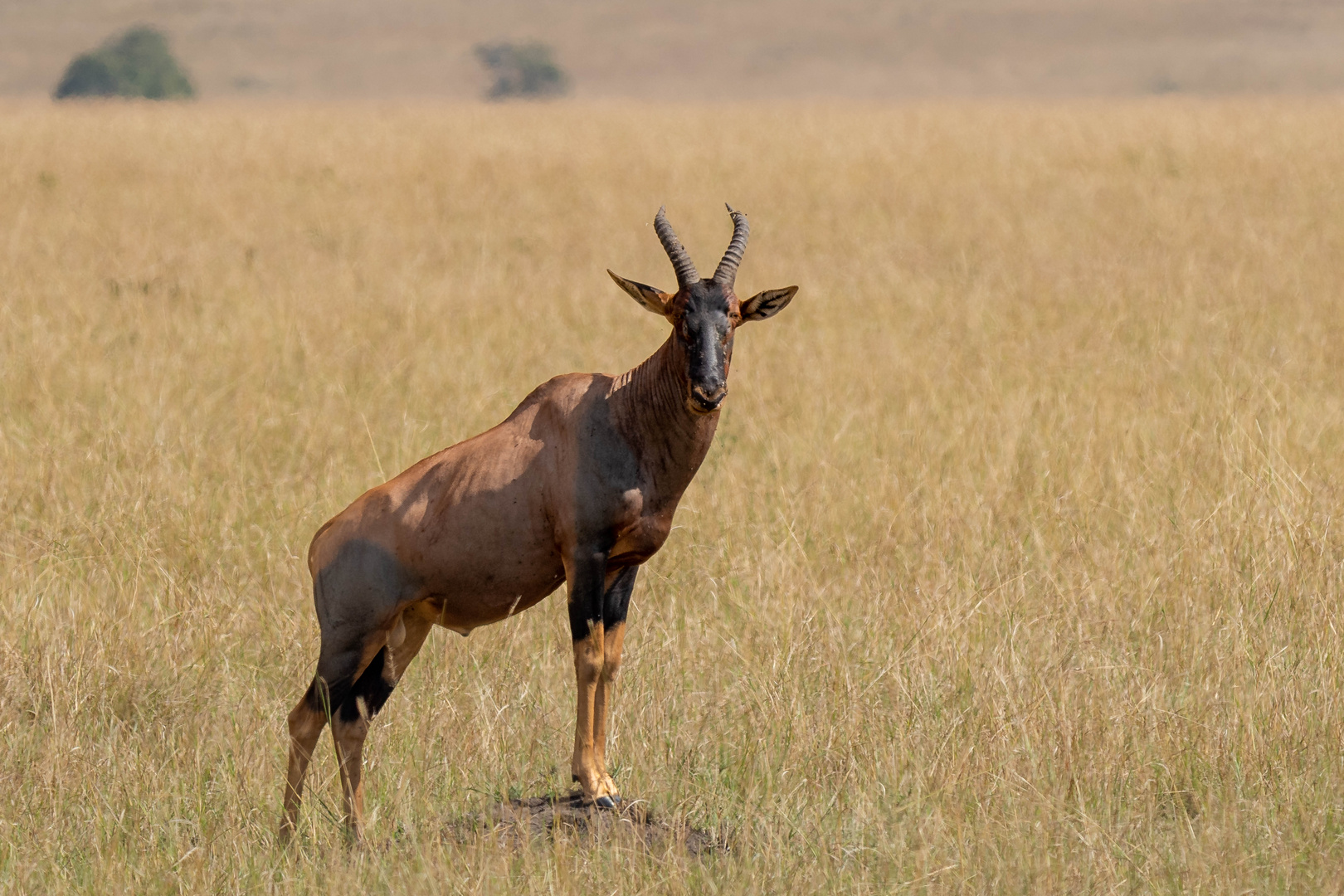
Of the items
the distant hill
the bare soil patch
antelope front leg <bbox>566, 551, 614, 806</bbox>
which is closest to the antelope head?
antelope front leg <bbox>566, 551, 614, 806</bbox>

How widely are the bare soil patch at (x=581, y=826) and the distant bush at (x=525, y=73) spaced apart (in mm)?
79562

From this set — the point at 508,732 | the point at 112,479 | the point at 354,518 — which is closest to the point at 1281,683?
the point at 508,732

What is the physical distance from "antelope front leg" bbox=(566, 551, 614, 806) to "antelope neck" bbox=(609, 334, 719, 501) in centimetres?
28

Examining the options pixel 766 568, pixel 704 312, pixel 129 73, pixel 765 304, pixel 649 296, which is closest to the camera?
pixel 704 312

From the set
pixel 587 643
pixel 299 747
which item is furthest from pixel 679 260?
pixel 299 747

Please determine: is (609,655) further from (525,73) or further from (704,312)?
(525,73)

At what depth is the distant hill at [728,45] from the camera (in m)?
91.5

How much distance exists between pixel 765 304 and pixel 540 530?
881 millimetres

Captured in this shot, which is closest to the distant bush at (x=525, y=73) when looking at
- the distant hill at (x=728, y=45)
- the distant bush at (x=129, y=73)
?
the distant hill at (x=728, y=45)

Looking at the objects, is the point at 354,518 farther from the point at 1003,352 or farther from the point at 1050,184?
the point at 1050,184

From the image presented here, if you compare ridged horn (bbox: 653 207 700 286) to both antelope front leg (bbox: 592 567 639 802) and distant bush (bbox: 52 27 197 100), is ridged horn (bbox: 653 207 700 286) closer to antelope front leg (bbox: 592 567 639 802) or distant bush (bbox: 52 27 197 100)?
antelope front leg (bbox: 592 567 639 802)

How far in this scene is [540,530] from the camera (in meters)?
4.16

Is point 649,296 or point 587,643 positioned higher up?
point 649,296

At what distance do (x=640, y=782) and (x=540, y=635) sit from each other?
4.75ft
